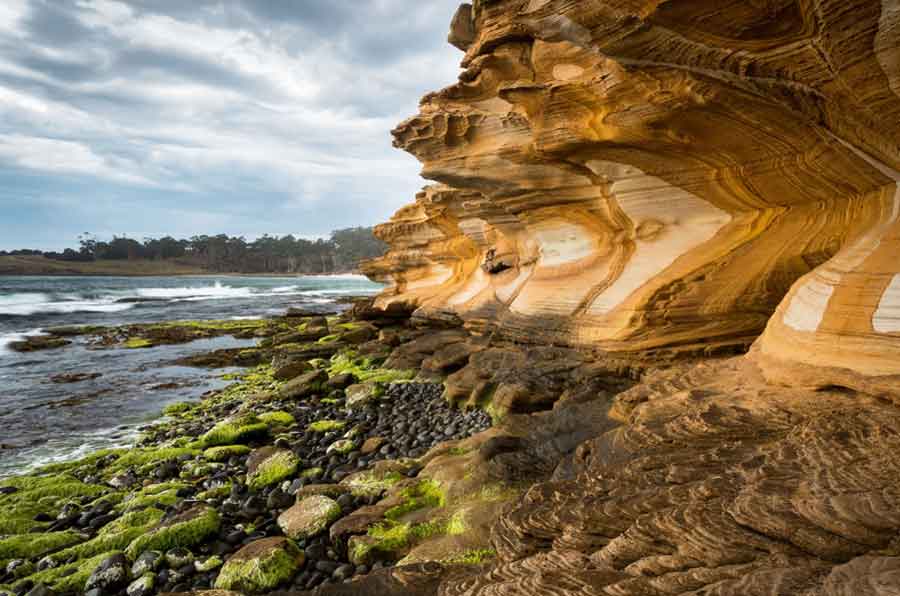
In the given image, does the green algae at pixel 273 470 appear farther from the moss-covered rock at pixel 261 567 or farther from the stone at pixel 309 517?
the moss-covered rock at pixel 261 567

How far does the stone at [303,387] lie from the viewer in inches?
514

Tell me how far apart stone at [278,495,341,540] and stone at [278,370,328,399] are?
266 inches

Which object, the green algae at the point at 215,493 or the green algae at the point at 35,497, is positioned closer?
the green algae at the point at 35,497

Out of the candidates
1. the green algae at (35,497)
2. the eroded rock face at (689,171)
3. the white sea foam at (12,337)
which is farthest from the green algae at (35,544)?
the white sea foam at (12,337)

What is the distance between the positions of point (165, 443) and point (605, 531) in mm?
9622

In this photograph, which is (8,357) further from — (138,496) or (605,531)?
(605,531)

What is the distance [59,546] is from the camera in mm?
6344

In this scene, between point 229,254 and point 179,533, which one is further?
point 229,254

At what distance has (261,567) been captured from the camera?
516cm

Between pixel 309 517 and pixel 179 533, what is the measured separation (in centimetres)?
159

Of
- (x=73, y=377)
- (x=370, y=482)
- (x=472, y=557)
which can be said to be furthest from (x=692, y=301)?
(x=73, y=377)

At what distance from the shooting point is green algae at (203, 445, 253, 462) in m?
8.95

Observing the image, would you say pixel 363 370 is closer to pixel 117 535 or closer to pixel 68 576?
pixel 117 535

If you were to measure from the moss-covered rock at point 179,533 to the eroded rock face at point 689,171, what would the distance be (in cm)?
711
